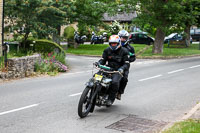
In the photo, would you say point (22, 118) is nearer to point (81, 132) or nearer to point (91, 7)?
point (81, 132)

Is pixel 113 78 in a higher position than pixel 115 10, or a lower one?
lower

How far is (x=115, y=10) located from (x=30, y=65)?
43.5 ft

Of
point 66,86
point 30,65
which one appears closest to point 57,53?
point 30,65

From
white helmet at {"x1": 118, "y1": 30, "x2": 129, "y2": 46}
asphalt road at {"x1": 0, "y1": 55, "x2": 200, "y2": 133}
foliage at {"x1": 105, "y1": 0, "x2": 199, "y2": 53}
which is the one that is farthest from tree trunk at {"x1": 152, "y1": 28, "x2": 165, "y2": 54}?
white helmet at {"x1": 118, "y1": 30, "x2": 129, "y2": 46}

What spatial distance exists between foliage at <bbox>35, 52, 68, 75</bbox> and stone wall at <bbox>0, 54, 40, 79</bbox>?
488mm

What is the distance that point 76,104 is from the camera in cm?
948

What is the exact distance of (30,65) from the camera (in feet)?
51.4

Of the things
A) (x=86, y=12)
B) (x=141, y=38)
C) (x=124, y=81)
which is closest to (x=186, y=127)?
(x=124, y=81)

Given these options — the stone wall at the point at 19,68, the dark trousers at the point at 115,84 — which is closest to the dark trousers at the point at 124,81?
the dark trousers at the point at 115,84

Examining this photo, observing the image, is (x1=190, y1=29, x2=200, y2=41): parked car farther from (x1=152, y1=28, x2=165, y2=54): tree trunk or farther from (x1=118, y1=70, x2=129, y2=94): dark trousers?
(x1=118, y1=70, x2=129, y2=94): dark trousers

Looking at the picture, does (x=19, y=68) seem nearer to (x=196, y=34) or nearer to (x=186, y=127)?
(x=186, y=127)

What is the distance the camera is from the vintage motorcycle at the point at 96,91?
7.82 m

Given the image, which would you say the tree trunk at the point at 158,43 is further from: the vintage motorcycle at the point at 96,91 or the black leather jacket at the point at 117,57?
the vintage motorcycle at the point at 96,91

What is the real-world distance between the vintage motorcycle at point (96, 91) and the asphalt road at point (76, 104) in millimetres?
230
